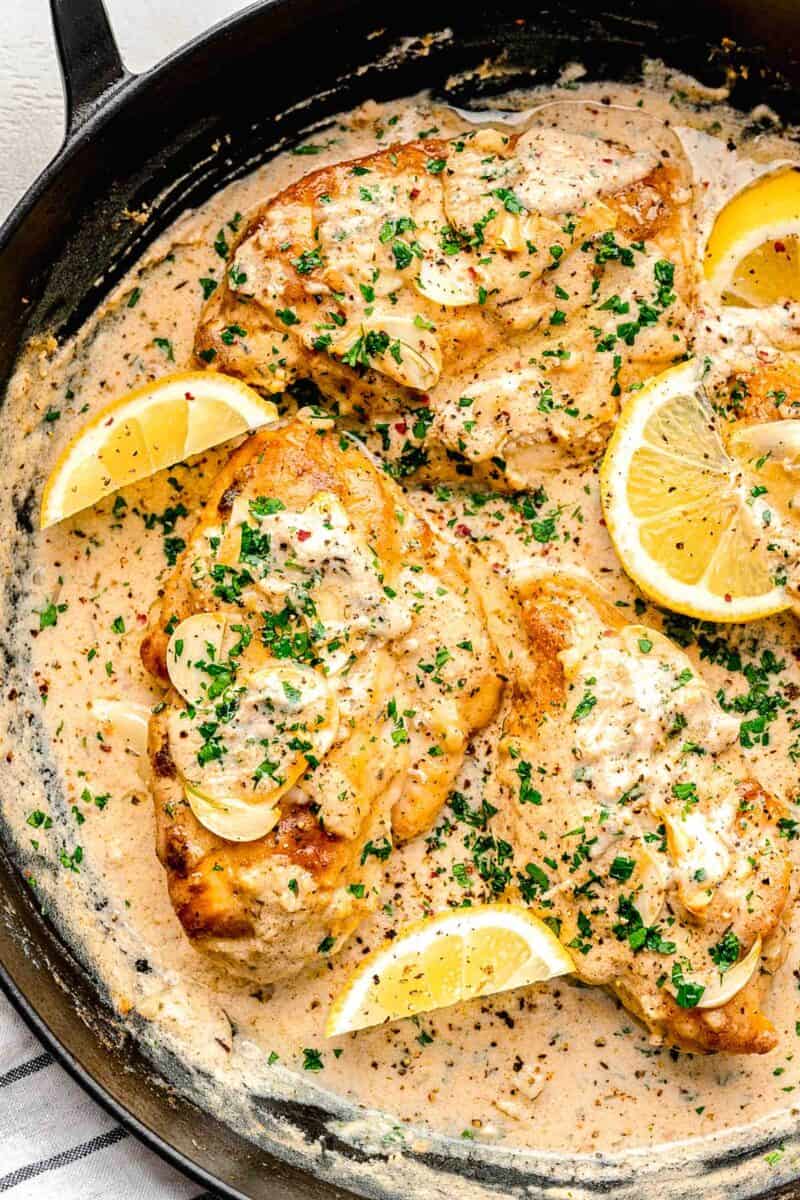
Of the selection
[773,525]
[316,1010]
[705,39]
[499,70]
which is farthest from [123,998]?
[705,39]

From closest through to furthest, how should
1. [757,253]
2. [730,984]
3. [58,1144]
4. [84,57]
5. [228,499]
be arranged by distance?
[84,57] < [730,984] < [228,499] < [58,1144] < [757,253]

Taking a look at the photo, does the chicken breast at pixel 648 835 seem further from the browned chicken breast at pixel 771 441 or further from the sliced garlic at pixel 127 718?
the sliced garlic at pixel 127 718

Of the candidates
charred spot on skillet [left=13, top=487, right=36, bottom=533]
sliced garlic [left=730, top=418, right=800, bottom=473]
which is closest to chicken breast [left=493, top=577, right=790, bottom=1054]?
sliced garlic [left=730, top=418, right=800, bottom=473]

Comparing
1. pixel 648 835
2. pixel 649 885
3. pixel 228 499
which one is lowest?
pixel 649 885

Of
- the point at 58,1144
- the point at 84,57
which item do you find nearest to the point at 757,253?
the point at 84,57

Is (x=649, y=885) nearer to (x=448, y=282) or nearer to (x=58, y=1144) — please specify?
(x=448, y=282)

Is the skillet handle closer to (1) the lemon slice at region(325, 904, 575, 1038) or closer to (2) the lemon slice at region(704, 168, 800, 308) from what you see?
(2) the lemon slice at region(704, 168, 800, 308)

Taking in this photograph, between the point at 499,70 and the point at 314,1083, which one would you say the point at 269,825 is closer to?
the point at 314,1083

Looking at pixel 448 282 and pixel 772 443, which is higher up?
pixel 448 282

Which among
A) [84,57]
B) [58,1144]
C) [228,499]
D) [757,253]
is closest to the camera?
[84,57]
